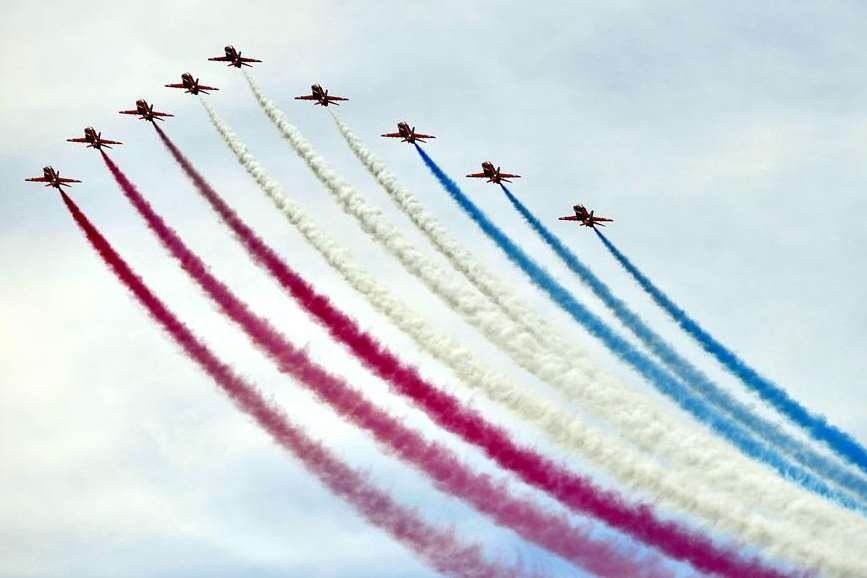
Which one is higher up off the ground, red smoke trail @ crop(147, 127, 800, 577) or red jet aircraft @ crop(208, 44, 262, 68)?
red jet aircraft @ crop(208, 44, 262, 68)

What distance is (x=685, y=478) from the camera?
80.2m

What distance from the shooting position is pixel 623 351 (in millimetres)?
95062

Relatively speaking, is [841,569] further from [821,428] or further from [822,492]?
[821,428]

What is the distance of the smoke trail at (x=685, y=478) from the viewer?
77188 mm

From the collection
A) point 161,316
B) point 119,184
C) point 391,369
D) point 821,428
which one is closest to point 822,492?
point 821,428

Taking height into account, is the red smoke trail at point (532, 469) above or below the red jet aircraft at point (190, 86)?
below

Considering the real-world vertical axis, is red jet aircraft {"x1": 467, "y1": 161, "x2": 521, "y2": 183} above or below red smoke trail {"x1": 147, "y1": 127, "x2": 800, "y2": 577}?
above

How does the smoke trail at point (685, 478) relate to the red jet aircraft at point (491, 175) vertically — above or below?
below

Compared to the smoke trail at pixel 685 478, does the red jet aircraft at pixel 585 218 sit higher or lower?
higher

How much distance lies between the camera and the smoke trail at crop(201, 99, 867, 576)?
77188 mm

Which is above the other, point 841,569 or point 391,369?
point 391,369

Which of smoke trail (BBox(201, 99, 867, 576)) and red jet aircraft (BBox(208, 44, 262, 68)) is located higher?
red jet aircraft (BBox(208, 44, 262, 68))

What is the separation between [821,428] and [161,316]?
3716 centimetres

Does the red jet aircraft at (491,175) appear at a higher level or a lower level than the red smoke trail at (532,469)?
higher
